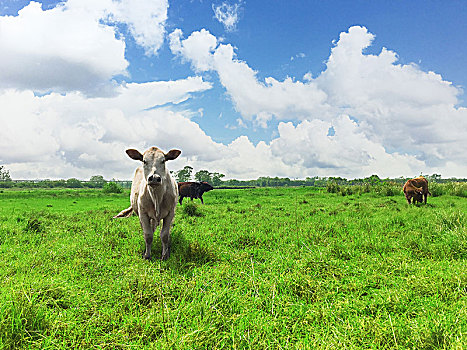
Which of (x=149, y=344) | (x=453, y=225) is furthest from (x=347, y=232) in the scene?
(x=149, y=344)

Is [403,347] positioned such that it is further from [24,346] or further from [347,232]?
[347,232]

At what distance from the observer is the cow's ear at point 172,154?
5578 millimetres

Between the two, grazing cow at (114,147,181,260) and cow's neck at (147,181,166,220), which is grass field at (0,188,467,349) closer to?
grazing cow at (114,147,181,260)

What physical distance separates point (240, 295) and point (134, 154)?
11.4ft

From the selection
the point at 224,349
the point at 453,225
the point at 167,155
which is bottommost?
the point at 224,349

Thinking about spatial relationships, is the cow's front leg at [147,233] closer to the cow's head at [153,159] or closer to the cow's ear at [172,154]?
the cow's head at [153,159]

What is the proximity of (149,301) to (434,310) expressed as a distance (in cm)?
339

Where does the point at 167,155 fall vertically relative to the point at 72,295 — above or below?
above

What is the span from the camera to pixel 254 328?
2.84 metres

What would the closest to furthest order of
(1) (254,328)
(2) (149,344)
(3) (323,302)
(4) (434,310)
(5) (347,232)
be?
(2) (149,344)
(1) (254,328)
(4) (434,310)
(3) (323,302)
(5) (347,232)

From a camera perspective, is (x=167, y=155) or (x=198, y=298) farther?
(x=167, y=155)

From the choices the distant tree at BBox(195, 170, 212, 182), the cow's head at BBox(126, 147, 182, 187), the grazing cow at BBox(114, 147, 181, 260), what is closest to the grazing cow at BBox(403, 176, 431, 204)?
the grazing cow at BBox(114, 147, 181, 260)

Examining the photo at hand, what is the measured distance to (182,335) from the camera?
260cm

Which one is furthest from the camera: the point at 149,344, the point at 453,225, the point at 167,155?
the point at 453,225
